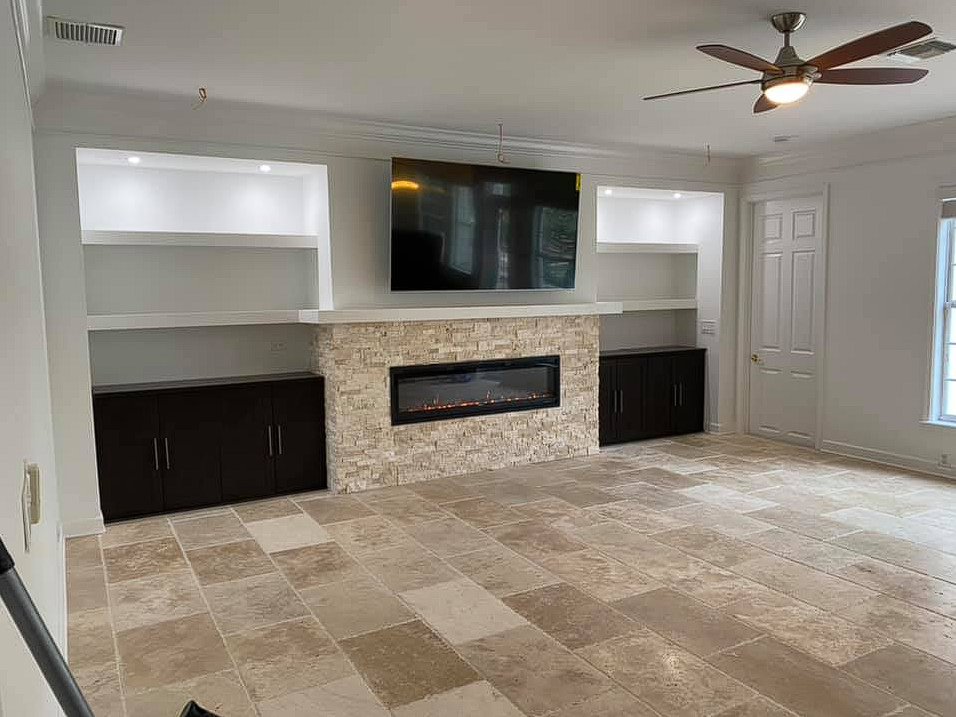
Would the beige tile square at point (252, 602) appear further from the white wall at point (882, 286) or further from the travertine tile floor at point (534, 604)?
the white wall at point (882, 286)

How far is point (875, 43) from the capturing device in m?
3.05

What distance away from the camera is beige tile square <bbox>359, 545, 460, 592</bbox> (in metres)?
3.98

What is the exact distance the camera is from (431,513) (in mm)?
5184

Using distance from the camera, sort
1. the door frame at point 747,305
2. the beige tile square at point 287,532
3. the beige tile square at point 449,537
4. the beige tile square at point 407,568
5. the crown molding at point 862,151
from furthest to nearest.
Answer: the door frame at point 747,305 < the crown molding at point 862,151 < the beige tile square at point 287,532 < the beige tile square at point 449,537 < the beige tile square at point 407,568

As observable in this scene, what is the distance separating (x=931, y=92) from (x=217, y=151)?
193 inches

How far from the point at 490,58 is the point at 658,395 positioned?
4429 millimetres

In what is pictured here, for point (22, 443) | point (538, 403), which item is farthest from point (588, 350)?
point (22, 443)

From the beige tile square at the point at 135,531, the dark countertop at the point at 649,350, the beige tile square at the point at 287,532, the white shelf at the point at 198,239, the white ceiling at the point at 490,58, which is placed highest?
the white ceiling at the point at 490,58

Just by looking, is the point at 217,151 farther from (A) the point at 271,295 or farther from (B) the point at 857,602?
(B) the point at 857,602

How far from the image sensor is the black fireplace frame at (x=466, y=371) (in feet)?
19.4

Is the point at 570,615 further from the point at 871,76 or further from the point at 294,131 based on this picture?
the point at 294,131

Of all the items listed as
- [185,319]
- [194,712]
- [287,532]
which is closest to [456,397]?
[287,532]

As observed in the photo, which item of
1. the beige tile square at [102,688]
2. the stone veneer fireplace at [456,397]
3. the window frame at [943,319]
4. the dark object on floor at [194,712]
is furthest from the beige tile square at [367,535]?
the window frame at [943,319]

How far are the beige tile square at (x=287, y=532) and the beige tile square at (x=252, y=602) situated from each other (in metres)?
0.48
